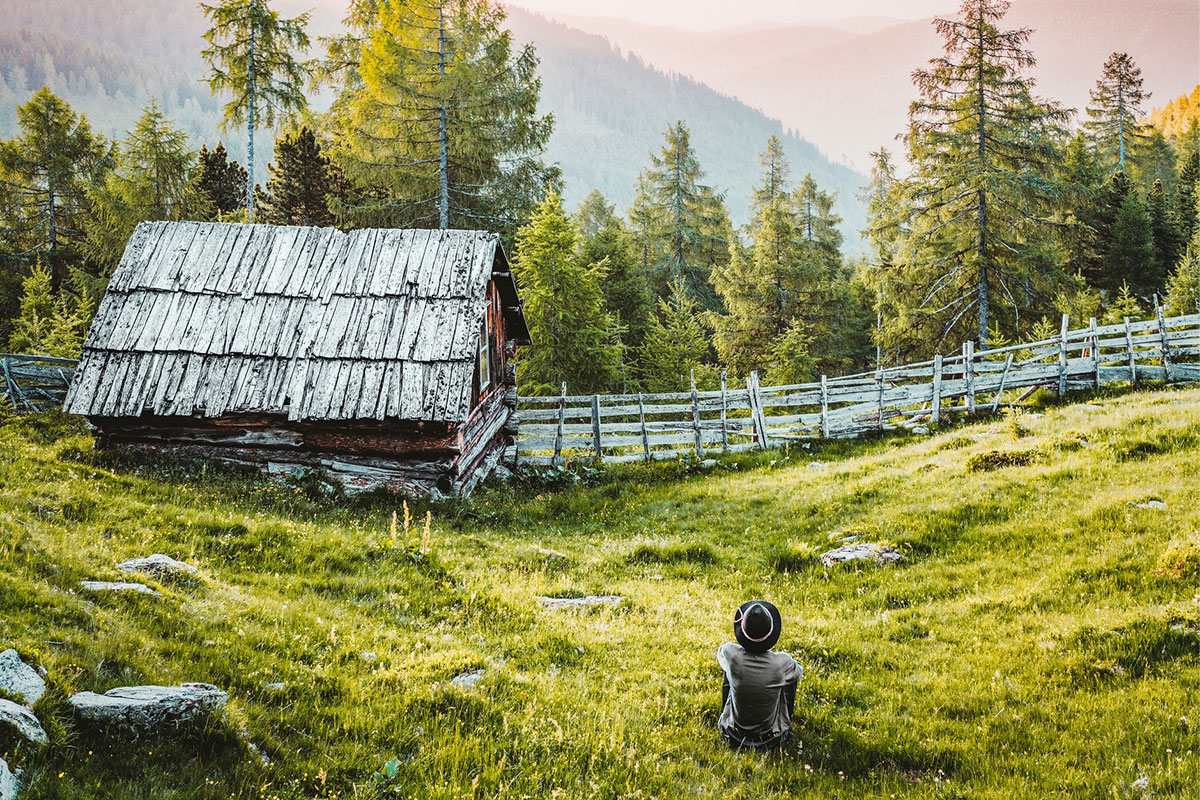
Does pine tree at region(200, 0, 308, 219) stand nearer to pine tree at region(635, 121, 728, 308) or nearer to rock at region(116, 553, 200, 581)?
rock at region(116, 553, 200, 581)

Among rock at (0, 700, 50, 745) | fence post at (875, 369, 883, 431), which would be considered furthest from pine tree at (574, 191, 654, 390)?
rock at (0, 700, 50, 745)

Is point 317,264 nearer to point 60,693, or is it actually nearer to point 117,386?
point 117,386

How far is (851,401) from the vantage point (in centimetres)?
2041

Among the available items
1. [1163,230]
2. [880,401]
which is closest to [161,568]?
[880,401]

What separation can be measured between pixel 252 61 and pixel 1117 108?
212ft

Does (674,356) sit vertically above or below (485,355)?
above

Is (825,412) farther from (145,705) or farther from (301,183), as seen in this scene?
(301,183)

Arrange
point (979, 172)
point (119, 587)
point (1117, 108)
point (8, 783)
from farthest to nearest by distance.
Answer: point (1117, 108) < point (979, 172) < point (119, 587) < point (8, 783)

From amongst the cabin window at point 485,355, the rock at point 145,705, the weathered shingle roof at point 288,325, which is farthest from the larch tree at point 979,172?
the rock at point 145,705

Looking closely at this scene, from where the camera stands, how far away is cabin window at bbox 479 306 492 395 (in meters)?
16.6

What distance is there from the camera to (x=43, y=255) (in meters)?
33.7

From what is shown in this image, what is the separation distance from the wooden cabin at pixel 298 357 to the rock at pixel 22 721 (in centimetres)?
996

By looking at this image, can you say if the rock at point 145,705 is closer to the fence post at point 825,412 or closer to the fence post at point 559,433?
the fence post at point 559,433

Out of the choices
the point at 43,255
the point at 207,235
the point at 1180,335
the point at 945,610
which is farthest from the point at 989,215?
the point at 43,255
